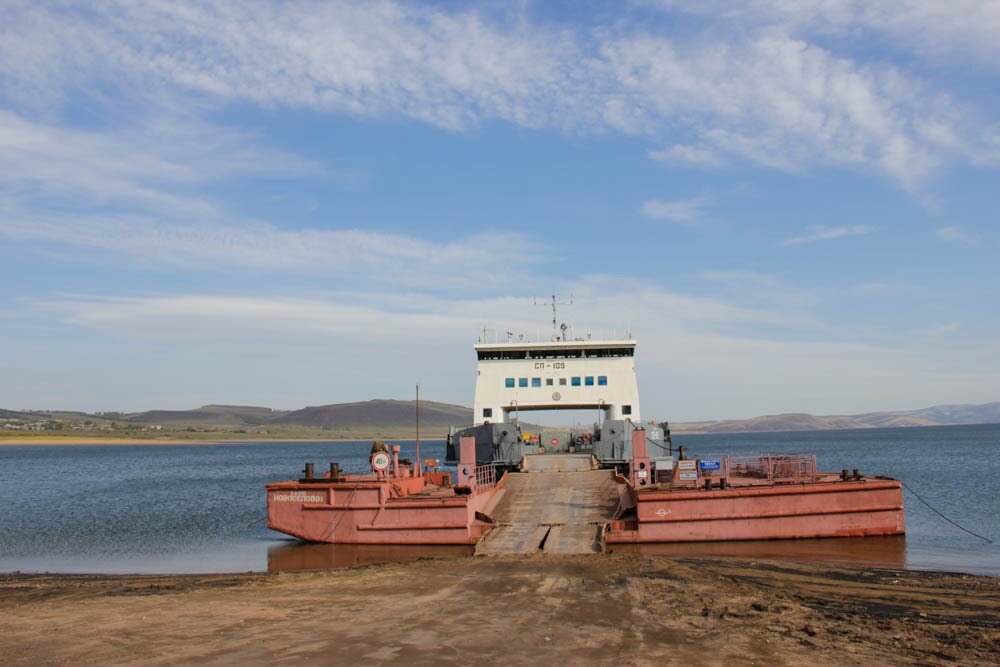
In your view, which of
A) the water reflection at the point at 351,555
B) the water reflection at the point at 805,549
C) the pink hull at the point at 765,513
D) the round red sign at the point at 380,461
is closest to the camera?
the water reflection at the point at 805,549

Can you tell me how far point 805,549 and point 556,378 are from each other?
12.0 metres

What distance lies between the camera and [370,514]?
664 inches

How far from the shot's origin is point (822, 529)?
642 inches

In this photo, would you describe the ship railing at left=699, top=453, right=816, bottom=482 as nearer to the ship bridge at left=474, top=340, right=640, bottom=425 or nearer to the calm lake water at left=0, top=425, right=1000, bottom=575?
the calm lake water at left=0, top=425, right=1000, bottom=575

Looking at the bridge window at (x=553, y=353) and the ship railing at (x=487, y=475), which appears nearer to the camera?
the ship railing at (x=487, y=475)

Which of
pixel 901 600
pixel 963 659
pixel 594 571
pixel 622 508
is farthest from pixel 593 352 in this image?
pixel 963 659

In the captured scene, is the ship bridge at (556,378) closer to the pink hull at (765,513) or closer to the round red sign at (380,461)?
the round red sign at (380,461)

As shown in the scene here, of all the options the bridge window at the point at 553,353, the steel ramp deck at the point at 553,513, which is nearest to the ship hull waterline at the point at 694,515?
the steel ramp deck at the point at 553,513

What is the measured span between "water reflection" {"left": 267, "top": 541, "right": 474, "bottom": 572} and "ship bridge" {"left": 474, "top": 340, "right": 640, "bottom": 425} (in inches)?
381

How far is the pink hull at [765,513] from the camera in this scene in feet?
52.3

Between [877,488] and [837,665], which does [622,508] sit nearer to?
[877,488]

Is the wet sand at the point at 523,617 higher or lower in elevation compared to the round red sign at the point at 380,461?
lower

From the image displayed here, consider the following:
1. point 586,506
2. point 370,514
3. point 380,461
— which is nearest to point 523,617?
point 370,514

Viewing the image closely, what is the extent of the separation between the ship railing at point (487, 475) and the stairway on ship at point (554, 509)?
422mm
